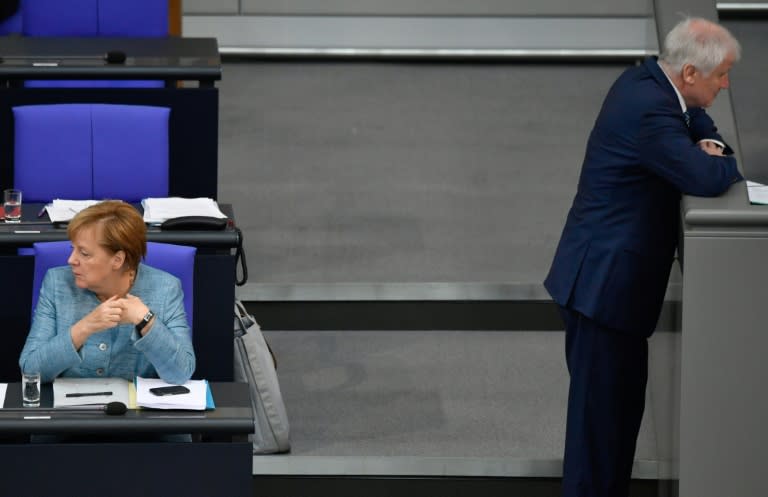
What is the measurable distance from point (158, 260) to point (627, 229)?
4.03 ft

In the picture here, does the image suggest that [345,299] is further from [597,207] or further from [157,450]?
[157,450]

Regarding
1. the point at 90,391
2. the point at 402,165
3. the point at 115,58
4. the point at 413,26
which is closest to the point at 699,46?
the point at 90,391

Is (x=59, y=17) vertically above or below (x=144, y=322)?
above

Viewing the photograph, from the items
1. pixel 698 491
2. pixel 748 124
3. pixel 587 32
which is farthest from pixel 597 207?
pixel 587 32

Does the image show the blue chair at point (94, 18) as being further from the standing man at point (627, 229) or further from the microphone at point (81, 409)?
the microphone at point (81, 409)

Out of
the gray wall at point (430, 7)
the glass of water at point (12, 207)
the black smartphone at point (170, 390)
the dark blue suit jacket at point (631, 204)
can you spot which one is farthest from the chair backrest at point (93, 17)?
the black smartphone at point (170, 390)

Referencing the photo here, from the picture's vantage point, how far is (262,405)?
14.4 feet

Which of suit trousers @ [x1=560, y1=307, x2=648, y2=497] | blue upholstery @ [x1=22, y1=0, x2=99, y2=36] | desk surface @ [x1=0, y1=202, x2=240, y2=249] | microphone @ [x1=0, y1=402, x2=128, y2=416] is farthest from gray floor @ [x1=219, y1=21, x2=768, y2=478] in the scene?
microphone @ [x1=0, y1=402, x2=128, y2=416]

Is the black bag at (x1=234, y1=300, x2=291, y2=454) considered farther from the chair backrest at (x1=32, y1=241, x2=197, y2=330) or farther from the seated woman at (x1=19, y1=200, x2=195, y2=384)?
the seated woman at (x1=19, y1=200, x2=195, y2=384)

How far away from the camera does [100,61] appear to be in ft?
17.6

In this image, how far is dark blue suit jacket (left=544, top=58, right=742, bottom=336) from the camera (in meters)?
3.88

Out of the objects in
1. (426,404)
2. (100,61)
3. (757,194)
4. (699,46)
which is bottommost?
(426,404)

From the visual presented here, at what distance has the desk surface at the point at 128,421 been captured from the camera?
11.1 feet

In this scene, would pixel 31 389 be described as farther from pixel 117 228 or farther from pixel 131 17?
pixel 131 17
